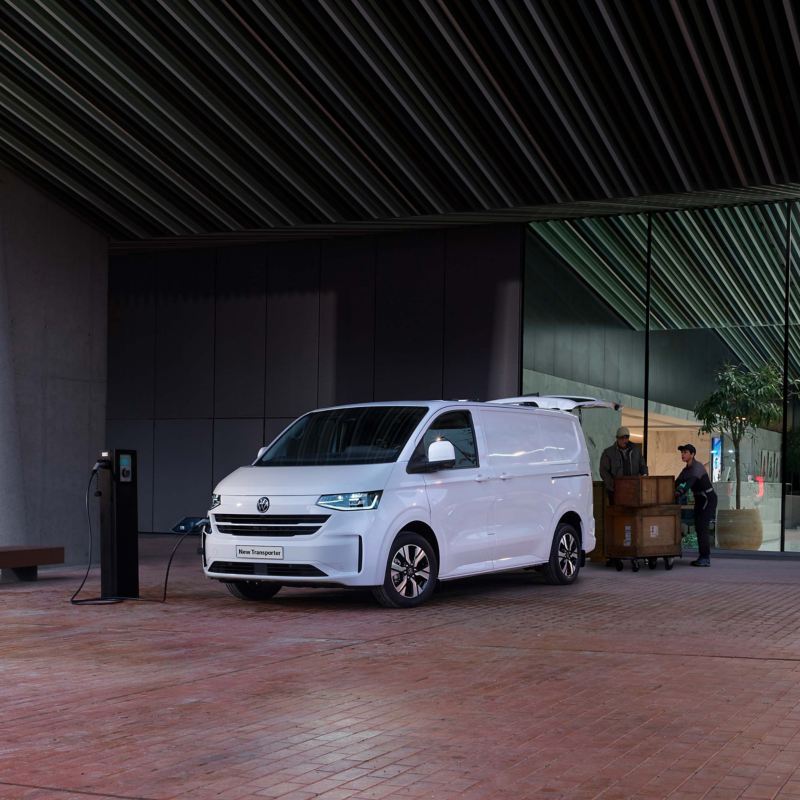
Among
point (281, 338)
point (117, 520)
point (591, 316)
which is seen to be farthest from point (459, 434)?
point (281, 338)

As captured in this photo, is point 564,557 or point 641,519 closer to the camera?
point 564,557

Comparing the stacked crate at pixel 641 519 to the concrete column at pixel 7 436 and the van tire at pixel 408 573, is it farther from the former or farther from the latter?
the concrete column at pixel 7 436

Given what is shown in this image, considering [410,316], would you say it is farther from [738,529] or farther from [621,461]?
[738,529]

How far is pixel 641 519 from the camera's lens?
16.0 m

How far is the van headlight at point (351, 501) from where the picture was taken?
1107 centimetres

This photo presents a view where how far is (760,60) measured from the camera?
15.5 m

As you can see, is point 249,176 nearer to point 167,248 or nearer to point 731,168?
point 167,248

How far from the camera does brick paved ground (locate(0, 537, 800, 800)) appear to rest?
524cm

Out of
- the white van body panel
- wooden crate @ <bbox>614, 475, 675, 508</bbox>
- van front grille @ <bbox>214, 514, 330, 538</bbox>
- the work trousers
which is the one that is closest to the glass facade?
the work trousers

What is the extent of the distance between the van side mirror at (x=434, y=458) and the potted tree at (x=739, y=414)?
9293 mm

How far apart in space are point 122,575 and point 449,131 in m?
8.32

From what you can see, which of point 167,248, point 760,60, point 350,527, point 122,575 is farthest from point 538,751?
point 167,248

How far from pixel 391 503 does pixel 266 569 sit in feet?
4.23

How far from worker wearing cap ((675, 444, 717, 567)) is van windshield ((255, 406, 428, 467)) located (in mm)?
6305
